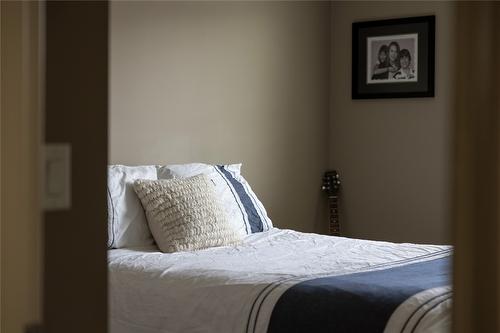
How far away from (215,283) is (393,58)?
9.73ft

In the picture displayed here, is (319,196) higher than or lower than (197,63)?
lower

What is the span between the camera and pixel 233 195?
4129 millimetres

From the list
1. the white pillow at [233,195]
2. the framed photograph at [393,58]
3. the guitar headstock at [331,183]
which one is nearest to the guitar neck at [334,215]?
the guitar headstock at [331,183]

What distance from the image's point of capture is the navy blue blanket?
2.58 metres

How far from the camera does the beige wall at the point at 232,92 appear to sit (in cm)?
429

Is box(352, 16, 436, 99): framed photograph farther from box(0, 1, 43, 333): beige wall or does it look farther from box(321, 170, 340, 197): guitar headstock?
box(0, 1, 43, 333): beige wall

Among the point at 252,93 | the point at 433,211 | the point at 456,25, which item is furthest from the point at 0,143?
the point at 433,211

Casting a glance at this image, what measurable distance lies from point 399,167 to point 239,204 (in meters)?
1.75

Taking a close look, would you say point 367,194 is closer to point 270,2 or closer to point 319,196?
point 319,196

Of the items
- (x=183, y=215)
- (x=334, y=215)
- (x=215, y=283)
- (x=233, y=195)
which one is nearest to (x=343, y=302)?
(x=215, y=283)

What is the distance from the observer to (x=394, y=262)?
133 inches

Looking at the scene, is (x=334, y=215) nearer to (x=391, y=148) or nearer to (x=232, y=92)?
(x=391, y=148)

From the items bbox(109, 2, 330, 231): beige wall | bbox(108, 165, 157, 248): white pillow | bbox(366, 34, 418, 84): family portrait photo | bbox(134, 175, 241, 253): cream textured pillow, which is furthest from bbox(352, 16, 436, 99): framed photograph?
bbox(108, 165, 157, 248): white pillow

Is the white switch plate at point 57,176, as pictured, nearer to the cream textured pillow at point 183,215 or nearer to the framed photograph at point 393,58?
the cream textured pillow at point 183,215
